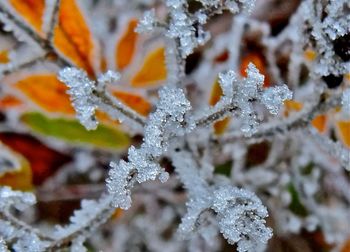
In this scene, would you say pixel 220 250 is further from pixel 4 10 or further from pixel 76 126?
pixel 4 10

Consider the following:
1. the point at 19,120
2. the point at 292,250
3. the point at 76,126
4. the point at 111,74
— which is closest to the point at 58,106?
the point at 76,126

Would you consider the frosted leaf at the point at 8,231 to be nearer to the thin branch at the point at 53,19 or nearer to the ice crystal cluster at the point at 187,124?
the ice crystal cluster at the point at 187,124

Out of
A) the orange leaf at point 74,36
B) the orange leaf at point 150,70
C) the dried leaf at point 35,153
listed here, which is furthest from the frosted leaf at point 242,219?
the dried leaf at point 35,153

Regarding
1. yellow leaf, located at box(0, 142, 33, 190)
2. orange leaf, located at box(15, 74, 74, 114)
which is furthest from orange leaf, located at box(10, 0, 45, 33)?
yellow leaf, located at box(0, 142, 33, 190)

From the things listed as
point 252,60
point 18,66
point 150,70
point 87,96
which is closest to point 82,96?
point 87,96

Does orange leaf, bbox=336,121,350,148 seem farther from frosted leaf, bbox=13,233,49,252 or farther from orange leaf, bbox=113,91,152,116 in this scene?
frosted leaf, bbox=13,233,49,252

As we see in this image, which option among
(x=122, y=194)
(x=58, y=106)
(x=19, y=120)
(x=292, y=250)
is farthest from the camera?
(x=292, y=250)
